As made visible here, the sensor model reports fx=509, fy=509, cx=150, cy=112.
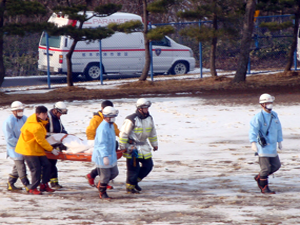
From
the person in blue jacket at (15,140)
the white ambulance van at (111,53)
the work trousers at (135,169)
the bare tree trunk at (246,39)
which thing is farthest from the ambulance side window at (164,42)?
the work trousers at (135,169)

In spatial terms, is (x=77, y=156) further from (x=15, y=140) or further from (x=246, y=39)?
(x=246, y=39)

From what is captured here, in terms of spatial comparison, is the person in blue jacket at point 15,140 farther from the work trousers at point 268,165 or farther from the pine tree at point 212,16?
the pine tree at point 212,16

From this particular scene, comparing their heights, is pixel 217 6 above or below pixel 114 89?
above

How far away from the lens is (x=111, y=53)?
2331 centimetres

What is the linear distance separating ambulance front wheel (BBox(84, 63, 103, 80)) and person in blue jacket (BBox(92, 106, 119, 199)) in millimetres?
16361

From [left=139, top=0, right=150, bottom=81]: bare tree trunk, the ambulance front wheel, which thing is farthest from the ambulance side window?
the ambulance front wheel

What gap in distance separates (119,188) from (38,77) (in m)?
19.9

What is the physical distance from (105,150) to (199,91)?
12.5 metres

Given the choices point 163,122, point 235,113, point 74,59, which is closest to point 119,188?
point 163,122

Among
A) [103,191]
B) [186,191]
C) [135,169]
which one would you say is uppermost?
[135,169]

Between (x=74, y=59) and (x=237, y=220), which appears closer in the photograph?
(x=237, y=220)

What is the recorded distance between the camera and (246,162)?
9727mm

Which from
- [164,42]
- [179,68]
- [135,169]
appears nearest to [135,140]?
[135,169]

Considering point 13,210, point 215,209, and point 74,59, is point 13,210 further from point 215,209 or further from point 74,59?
point 74,59
